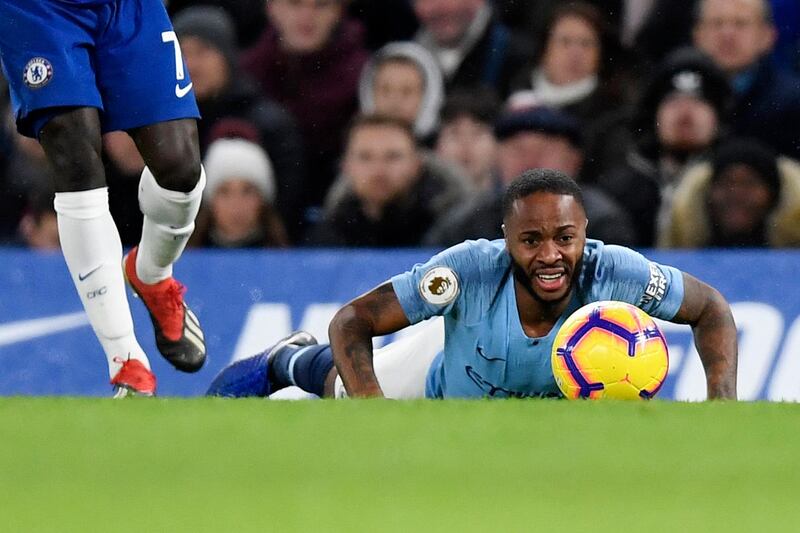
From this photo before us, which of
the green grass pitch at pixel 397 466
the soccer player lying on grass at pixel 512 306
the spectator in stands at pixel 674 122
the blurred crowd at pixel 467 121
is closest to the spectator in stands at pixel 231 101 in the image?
the blurred crowd at pixel 467 121

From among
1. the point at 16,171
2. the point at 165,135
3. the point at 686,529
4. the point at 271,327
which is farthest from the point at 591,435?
the point at 16,171

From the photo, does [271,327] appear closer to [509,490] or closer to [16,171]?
[16,171]

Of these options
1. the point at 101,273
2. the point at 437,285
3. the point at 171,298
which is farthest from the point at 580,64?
the point at 101,273

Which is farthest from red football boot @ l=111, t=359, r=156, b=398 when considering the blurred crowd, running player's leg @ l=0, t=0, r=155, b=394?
the blurred crowd

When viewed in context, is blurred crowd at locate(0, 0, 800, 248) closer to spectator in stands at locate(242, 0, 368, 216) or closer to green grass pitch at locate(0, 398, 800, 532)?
spectator in stands at locate(242, 0, 368, 216)

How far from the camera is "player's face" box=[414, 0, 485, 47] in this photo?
871cm

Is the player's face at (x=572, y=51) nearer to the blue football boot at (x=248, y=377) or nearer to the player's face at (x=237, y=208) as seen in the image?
the player's face at (x=237, y=208)

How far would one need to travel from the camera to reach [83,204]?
4.92 metres

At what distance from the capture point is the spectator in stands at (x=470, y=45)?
28.6 feet

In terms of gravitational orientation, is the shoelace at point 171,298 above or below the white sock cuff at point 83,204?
below

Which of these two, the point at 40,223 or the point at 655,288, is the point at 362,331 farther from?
the point at 40,223

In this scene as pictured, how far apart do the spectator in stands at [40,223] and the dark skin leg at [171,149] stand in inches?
142

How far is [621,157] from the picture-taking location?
842 centimetres

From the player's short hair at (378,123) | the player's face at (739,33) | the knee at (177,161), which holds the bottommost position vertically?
the player's short hair at (378,123)
